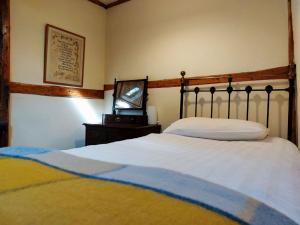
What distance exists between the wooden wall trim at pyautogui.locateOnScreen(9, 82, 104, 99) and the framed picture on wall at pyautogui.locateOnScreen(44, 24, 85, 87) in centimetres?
7

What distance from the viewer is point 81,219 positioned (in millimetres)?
425

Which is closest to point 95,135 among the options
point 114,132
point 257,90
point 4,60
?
point 114,132

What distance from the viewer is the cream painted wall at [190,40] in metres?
2.03

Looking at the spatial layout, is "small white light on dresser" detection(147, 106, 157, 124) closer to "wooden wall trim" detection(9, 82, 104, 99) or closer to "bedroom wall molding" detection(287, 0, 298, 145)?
"wooden wall trim" detection(9, 82, 104, 99)

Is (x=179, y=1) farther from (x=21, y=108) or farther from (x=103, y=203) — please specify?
(x=103, y=203)

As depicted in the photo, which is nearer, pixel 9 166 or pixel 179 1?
pixel 9 166

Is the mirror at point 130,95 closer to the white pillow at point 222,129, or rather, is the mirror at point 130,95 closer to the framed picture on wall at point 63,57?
the framed picture on wall at point 63,57

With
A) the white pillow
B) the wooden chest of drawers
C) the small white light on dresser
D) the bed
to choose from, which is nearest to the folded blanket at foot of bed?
the bed

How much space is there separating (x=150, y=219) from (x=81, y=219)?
13 centimetres

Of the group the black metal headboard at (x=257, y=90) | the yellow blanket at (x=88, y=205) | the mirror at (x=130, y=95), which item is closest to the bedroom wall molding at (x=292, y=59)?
the black metal headboard at (x=257, y=90)

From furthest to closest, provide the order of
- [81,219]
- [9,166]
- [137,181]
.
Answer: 1. [9,166]
2. [137,181]
3. [81,219]

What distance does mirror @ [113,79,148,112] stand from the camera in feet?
9.00

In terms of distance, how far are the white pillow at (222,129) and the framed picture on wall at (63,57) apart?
1.53m

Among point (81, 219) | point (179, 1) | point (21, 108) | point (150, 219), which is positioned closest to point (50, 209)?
point (81, 219)
